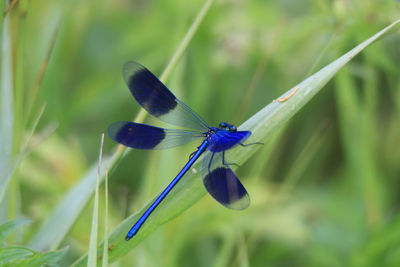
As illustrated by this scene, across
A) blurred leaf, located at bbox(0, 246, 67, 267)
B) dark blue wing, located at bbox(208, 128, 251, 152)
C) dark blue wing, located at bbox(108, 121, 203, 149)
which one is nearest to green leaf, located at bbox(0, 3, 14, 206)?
dark blue wing, located at bbox(108, 121, 203, 149)

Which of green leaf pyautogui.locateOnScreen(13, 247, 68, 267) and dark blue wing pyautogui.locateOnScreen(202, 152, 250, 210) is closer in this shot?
green leaf pyautogui.locateOnScreen(13, 247, 68, 267)

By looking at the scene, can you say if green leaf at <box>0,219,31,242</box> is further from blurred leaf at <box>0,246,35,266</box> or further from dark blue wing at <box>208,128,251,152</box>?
dark blue wing at <box>208,128,251,152</box>

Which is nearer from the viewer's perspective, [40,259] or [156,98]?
[40,259]

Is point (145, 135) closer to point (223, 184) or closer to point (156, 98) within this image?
point (156, 98)

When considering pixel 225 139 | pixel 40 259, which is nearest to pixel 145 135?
pixel 225 139

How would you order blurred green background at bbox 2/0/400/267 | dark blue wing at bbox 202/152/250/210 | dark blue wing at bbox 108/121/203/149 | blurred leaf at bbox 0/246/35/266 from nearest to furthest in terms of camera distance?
1. blurred leaf at bbox 0/246/35/266
2. dark blue wing at bbox 202/152/250/210
3. dark blue wing at bbox 108/121/203/149
4. blurred green background at bbox 2/0/400/267

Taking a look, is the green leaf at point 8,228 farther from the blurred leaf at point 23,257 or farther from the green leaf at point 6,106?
the green leaf at point 6,106

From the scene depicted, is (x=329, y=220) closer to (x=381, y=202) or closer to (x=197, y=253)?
(x=381, y=202)

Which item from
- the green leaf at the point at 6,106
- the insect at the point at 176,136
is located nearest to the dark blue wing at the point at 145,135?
the insect at the point at 176,136
